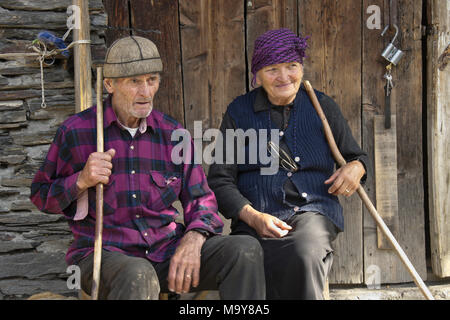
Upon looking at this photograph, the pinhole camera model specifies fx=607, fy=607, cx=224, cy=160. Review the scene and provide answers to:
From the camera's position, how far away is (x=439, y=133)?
151 inches

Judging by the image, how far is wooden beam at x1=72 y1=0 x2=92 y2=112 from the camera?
11.0 feet

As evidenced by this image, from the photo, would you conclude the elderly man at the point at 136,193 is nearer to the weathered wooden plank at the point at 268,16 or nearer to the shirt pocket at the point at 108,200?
the shirt pocket at the point at 108,200

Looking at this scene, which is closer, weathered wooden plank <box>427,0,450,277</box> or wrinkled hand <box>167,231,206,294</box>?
wrinkled hand <box>167,231,206,294</box>

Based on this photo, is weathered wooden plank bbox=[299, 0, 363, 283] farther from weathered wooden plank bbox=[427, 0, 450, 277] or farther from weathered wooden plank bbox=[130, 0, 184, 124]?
weathered wooden plank bbox=[130, 0, 184, 124]

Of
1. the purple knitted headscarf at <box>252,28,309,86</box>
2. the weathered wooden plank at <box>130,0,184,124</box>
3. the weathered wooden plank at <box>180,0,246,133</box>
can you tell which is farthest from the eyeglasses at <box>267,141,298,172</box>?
the weathered wooden plank at <box>130,0,184,124</box>

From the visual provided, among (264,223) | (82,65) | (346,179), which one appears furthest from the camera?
(82,65)

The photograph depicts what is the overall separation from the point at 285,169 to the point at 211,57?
1.00m

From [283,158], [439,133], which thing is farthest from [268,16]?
[439,133]

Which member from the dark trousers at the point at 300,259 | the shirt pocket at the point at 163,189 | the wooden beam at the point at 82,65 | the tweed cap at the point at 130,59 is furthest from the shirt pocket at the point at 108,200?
the dark trousers at the point at 300,259

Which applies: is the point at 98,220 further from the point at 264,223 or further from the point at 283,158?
the point at 283,158

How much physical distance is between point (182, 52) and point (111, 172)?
3.98 feet

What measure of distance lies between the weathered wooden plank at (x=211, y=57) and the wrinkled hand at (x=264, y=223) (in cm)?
92

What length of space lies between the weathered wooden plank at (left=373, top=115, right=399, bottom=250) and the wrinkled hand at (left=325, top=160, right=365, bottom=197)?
2.35ft
